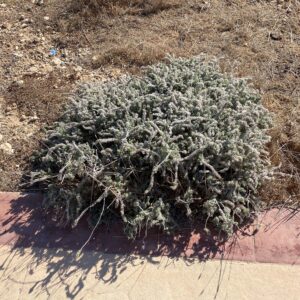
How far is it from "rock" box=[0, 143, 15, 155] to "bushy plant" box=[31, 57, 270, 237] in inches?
16.9

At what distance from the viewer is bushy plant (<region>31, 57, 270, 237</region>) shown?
9.21 feet

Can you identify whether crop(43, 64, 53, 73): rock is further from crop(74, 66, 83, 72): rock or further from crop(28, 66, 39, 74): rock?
crop(74, 66, 83, 72): rock

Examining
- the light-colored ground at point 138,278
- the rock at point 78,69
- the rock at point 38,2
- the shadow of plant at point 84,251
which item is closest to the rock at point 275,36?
the rock at point 78,69

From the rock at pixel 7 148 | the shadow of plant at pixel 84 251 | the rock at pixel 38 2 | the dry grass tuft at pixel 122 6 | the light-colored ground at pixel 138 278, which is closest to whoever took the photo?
the light-colored ground at pixel 138 278

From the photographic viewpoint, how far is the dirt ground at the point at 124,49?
11.6 ft

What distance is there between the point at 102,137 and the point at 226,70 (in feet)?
4.11

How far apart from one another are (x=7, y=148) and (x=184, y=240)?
1.54 m

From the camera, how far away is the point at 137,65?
3.96 meters

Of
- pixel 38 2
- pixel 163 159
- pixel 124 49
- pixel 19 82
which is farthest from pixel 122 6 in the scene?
pixel 163 159

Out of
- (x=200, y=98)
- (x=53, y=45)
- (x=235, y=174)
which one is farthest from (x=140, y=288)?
(x=53, y=45)

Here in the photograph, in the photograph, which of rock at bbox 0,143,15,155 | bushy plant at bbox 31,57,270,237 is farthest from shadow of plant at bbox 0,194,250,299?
rock at bbox 0,143,15,155

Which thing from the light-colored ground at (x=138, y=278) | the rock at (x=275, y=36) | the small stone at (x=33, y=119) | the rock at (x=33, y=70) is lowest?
the light-colored ground at (x=138, y=278)

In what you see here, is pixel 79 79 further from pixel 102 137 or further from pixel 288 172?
pixel 288 172

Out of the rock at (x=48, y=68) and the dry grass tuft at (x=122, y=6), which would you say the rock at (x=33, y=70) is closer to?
the rock at (x=48, y=68)
